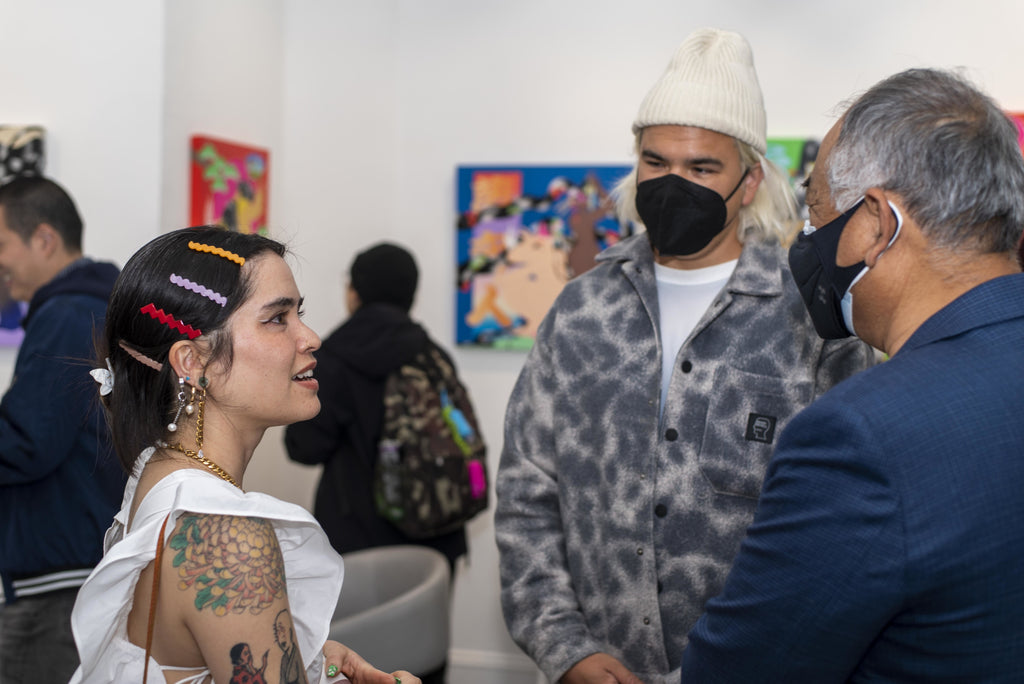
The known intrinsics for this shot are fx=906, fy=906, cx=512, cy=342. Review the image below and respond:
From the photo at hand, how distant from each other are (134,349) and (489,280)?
107 inches

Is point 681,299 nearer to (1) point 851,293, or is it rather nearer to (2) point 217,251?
(1) point 851,293

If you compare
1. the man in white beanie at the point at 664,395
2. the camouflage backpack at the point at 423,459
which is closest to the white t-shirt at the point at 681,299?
the man in white beanie at the point at 664,395

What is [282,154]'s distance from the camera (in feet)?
12.7

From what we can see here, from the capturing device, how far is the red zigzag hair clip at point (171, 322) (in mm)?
1323

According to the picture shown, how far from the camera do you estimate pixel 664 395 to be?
6.00ft

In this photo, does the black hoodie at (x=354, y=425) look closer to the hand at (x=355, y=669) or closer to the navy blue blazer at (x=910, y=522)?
the hand at (x=355, y=669)

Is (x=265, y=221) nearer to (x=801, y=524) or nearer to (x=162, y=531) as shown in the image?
(x=162, y=531)

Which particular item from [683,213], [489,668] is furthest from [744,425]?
[489,668]

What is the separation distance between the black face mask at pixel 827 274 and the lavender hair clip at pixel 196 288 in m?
0.88

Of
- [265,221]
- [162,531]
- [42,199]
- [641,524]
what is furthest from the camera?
[265,221]

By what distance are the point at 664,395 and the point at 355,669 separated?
0.79 meters

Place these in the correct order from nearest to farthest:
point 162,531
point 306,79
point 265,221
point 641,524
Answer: point 162,531
point 641,524
point 265,221
point 306,79

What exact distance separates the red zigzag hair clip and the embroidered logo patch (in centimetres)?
101

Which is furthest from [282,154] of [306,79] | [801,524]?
[801,524]
